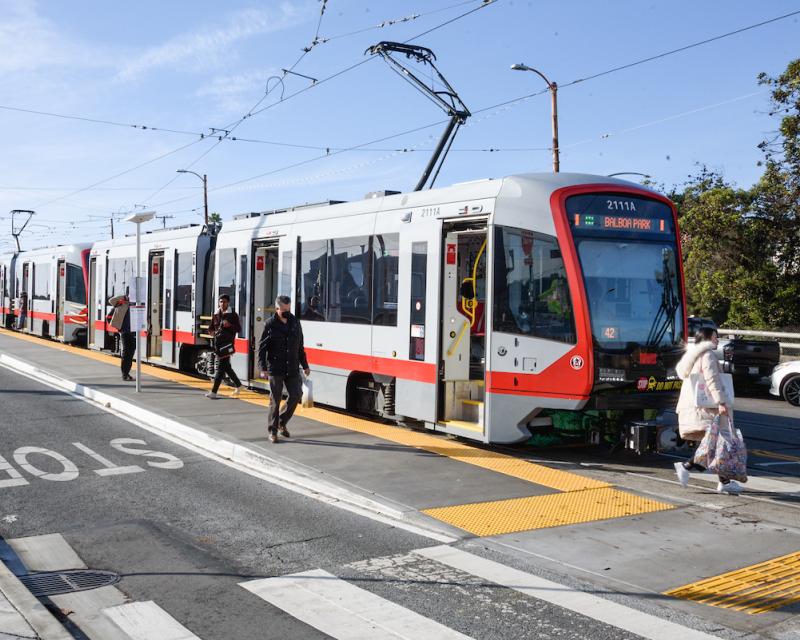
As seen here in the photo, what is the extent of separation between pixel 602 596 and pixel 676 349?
17.5ft

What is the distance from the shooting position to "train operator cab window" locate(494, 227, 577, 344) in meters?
9.71

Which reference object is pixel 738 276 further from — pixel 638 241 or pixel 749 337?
pixel 638 241

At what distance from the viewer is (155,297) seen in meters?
20.1

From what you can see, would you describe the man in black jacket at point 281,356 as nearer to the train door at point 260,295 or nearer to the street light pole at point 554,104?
the train door at point 260,295

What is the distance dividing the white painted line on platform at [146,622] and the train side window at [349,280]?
23.4 feet

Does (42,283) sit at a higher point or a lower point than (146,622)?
higher

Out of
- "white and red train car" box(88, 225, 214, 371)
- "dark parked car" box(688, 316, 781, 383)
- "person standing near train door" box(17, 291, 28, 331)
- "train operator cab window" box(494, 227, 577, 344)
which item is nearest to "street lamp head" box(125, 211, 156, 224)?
"white and red train car" box(88, 225, 214, 371)

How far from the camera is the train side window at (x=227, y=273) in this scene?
1617 centimetres

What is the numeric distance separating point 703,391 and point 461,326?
3.30m

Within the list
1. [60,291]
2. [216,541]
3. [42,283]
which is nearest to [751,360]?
[216,541]

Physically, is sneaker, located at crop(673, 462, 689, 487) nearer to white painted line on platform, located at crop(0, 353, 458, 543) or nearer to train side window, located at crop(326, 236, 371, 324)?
white painted line on platform, located at crop(0, 353, 458, 543)

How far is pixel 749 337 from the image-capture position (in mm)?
27047

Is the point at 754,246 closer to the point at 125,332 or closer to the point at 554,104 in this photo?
the point at 554,104

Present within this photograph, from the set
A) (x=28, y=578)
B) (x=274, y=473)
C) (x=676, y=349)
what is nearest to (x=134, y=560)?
(x=28, y=578)
